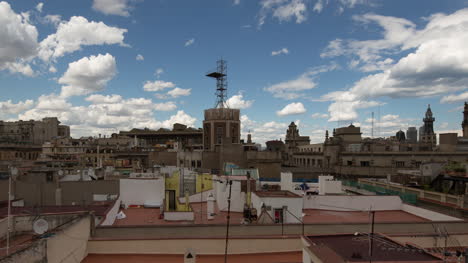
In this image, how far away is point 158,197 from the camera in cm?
2369

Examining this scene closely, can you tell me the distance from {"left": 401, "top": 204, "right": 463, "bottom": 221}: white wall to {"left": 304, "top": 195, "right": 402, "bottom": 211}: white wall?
2.38 feet

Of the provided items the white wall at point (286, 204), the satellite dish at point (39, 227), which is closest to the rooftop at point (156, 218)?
the white wall at point (286, 204)

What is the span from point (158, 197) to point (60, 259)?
42.4 feet

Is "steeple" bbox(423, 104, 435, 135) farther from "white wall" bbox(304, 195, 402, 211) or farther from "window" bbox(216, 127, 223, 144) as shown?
"white wall" bbox(304, 195, 402, 211)

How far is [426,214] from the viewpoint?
19.5 meters

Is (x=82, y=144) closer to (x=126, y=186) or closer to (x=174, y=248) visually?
(x=126, y=186)

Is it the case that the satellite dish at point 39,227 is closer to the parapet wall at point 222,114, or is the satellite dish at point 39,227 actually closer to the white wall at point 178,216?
the white wall at point 178,216

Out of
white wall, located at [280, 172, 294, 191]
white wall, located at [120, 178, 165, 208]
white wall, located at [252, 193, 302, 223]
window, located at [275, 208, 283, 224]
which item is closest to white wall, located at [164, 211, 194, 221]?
white wall, located at [252, 193, 302, 223]

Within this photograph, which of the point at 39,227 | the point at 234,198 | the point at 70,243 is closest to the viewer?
the point at 39,227

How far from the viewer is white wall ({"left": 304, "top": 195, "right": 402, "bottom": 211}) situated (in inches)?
877

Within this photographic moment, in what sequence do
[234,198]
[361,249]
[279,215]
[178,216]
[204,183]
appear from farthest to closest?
1. [204,183]
2. [234,198]
3. [178,216]
4. [279,215]
5. [361,249]

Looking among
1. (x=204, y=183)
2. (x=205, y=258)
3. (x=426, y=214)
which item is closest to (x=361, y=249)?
(x=205, y=258)

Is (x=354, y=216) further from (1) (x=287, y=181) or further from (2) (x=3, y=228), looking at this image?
(2) (x=3, y=228)

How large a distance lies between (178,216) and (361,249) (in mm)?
11634
